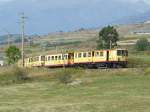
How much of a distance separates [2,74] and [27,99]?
2982cm

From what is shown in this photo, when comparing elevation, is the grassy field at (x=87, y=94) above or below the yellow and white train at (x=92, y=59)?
below

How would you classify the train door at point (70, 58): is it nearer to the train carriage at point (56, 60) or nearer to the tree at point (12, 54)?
the train carriage at point (56, 60)

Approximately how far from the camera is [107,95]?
1891 inches

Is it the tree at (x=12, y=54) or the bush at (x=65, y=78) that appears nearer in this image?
the bush at (x=65, y=78)

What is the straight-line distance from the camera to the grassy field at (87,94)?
37.9m

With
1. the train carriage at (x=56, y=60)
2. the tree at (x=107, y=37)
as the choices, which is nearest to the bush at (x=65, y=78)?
the train carriage at (x=56, y=60)

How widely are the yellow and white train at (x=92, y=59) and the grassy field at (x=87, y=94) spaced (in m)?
7.60

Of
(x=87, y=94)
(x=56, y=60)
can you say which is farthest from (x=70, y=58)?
(x=87, y=94)

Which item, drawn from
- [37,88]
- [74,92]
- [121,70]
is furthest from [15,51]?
[74,92]

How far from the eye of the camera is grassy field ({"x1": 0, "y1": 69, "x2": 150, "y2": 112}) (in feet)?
124

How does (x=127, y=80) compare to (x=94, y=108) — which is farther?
(x=127, y=80)

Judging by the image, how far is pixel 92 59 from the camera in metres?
79.7

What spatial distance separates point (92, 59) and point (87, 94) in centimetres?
3038

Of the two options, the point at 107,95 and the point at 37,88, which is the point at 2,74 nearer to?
the point at 37,88
